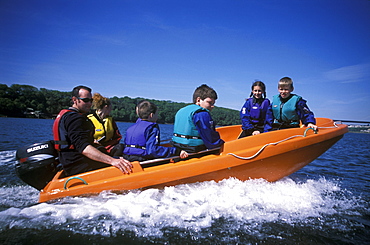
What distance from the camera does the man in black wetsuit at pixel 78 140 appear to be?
2867 mm

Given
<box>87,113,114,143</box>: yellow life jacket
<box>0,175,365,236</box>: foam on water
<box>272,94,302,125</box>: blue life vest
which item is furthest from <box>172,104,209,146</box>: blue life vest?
<box>272,94,302,125</box>: blue life vest

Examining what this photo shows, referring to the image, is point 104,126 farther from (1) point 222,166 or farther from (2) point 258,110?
(2) point 258,110

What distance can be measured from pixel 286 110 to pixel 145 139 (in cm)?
279

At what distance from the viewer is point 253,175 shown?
378 cm

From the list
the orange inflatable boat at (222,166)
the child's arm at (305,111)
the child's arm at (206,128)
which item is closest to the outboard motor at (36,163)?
the orange inflatable boat at (222,166)

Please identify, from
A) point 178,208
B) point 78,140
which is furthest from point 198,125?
point 78,140

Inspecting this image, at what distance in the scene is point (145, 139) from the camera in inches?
128

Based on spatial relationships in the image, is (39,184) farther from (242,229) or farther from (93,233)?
(242,229)

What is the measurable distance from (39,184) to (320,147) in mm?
4613

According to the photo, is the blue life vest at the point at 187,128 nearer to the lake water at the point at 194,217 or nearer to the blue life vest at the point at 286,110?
the lake water at the point at 194,217

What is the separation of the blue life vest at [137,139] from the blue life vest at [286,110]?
8.47ft

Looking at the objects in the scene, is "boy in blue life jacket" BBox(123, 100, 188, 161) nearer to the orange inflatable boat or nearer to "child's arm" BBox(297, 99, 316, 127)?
the orange inflatable boat

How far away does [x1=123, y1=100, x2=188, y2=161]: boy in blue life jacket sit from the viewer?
10.6 feet

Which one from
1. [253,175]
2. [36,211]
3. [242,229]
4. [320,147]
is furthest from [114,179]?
[320,147]
